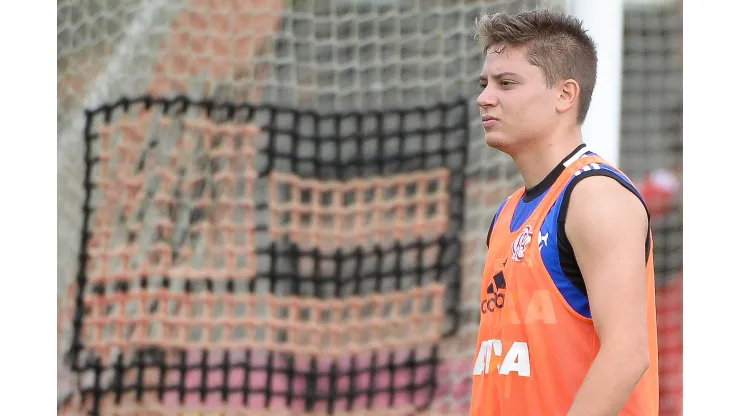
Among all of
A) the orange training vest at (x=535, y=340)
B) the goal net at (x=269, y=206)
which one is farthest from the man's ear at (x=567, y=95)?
the goal net at (x=269, y=206)

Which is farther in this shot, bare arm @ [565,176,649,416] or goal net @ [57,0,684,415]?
goal net @ [57,0,684,415]

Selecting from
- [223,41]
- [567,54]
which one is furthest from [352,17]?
[567,54]

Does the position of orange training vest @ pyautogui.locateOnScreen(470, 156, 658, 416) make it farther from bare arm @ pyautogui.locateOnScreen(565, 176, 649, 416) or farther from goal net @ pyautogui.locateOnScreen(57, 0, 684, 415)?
goal net @ pyautogui.locateOnScreen(57, 0, 684, 415)

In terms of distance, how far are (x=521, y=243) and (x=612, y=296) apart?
0.64 feet

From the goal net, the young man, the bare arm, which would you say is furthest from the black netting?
the bare arm

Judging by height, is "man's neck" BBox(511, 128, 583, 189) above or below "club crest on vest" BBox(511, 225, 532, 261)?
above

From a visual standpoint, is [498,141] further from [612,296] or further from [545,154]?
[612,296]

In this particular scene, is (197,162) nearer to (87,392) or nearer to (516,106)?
(87,392)

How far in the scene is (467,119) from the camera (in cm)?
280

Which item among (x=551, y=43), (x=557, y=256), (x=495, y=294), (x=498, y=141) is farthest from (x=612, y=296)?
(x=551, y=43)

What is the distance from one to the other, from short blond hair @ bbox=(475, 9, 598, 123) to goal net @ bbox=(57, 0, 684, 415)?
1324 mm

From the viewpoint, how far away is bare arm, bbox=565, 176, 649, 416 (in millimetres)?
1164

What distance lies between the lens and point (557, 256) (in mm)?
1254

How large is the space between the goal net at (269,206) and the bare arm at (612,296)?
158cm
